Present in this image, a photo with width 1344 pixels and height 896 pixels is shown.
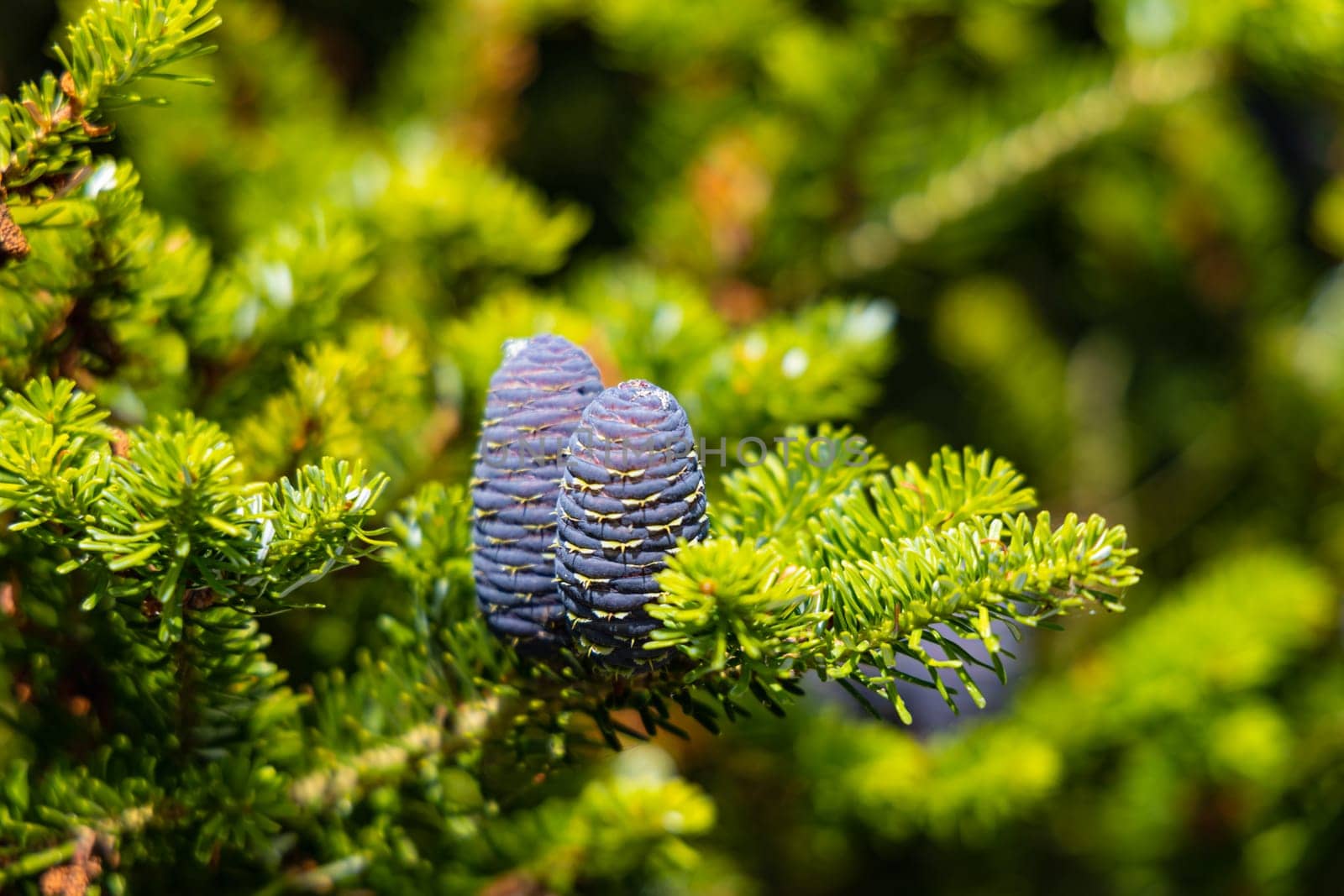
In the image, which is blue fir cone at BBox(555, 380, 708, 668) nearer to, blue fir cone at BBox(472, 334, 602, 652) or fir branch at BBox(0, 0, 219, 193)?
blue fir cone at BBox(472, 334, 602, 652)

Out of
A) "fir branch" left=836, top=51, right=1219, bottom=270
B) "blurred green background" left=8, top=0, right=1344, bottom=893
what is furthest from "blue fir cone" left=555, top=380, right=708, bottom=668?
"fir branch" left=836, top=51, right=1219, bottom=270

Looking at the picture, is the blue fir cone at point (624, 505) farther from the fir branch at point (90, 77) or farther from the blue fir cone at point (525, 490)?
the fir branch at point (90, 77)

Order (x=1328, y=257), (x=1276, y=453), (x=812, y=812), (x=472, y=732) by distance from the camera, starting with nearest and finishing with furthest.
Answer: (x=472, y=732)
(x=812, y=812)
(x=1276, y=453)
(x=1328, y=257)

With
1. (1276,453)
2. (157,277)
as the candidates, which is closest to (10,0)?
(157,277)

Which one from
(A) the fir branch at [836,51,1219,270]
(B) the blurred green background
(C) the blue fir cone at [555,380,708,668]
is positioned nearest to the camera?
(C) the blue fir cone at [555,380,708,668]

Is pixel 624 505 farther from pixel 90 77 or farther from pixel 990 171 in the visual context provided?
pixel 990 171

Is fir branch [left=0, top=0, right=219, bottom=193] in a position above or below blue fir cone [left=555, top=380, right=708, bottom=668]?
above

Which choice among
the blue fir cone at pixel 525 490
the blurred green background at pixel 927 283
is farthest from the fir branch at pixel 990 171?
the blue fir cone at pixel 525 490

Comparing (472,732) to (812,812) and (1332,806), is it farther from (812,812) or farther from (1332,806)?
(1332,806)
